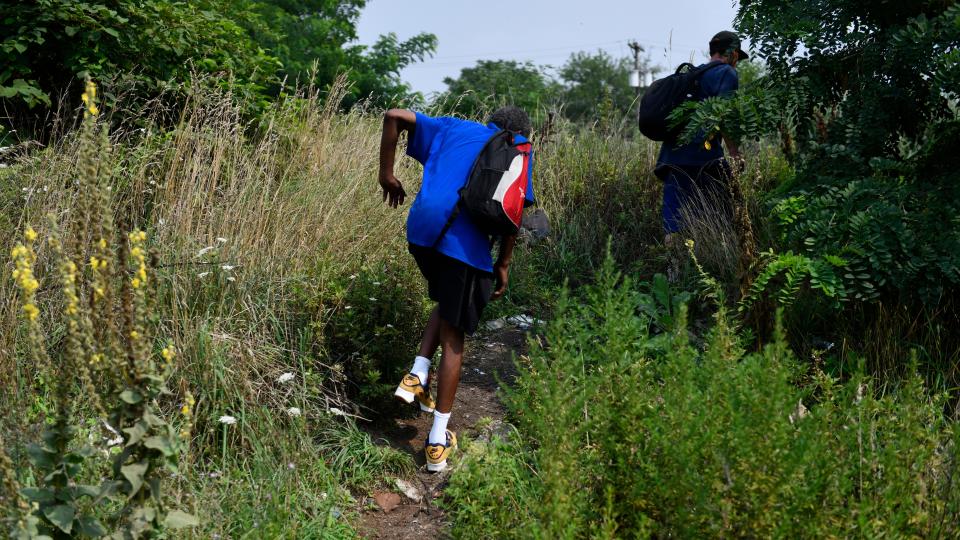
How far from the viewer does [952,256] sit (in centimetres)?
382

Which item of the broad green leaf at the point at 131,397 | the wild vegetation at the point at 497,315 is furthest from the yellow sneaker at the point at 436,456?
the broad green leaf at the point at 131,397

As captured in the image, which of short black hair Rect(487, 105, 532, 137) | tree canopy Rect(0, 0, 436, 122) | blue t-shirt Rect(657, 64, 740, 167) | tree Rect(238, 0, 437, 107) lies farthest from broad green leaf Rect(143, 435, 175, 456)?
tree Rect(238, 0, 437, 107)

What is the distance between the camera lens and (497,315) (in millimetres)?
5801

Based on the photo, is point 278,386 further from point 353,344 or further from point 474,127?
point 474,127

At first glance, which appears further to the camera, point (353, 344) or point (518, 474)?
point (353, 344)

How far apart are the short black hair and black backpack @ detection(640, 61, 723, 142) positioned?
6.82 ft

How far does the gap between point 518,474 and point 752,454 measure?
46.0 inches

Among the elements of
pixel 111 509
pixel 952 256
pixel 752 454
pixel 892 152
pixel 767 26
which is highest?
pixel 767 26

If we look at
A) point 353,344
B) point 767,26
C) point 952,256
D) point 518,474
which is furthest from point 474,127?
point 952,256

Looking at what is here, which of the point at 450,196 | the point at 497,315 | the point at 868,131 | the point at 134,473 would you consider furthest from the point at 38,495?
the point at 868,131

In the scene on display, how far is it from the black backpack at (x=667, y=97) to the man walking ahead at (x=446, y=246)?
6.90 feet

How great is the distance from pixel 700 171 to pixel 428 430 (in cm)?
295

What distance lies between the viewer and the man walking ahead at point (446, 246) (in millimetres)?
3809

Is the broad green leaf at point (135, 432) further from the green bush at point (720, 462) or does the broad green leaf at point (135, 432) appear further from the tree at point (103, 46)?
the tree at point (103, 46)
